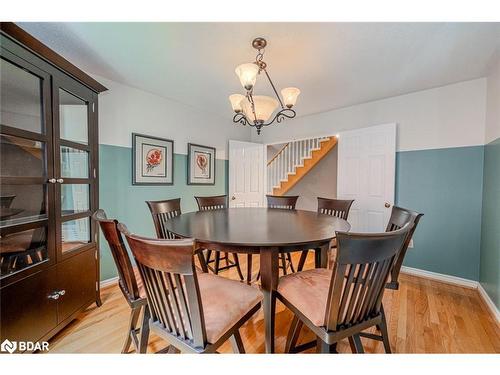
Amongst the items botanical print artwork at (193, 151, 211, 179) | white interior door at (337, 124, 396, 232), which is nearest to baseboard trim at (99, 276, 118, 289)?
botanical print artwork at (193, 151, 211, 179)

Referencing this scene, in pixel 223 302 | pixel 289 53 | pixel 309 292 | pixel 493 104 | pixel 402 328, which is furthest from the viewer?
pixel 493 104

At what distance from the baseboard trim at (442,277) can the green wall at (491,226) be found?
13 centimetres

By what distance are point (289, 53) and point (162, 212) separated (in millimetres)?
1891

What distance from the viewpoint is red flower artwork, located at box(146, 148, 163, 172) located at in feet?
9.49

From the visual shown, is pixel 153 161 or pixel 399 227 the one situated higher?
pixel 153 161

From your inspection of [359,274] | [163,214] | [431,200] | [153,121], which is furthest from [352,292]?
[153,121]

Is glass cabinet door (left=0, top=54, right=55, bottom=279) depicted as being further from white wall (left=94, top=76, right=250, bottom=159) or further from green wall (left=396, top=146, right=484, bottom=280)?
green wall (left=396, top=146, right=484, bottom=280)

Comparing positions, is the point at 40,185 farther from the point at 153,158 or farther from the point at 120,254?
the point at 153,158

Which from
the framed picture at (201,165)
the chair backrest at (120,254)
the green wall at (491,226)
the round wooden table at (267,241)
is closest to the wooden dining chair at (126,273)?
the chair backrest at (120,254)

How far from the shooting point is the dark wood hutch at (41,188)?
1.32m

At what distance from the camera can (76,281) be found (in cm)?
180

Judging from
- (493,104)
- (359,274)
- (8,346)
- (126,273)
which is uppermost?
(493,104)

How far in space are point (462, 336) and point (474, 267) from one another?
48.1 inches

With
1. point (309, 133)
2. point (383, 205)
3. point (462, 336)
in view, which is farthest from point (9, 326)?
point (309, 133)
